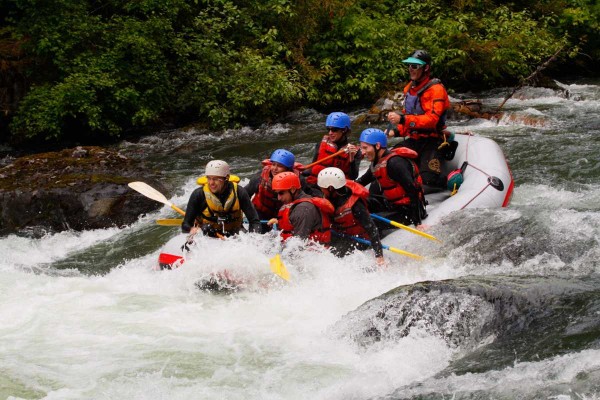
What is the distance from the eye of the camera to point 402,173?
Result: 21.2 feet

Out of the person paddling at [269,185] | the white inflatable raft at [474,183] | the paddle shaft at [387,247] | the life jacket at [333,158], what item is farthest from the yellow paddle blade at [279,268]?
the life jacket at [333,158]

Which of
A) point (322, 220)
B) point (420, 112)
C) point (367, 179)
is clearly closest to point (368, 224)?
point (322, 220)

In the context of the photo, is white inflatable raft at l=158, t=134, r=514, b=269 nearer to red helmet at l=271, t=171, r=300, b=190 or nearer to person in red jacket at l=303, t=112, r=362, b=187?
person in red jacket at l=303, t=112, r=362, b=187

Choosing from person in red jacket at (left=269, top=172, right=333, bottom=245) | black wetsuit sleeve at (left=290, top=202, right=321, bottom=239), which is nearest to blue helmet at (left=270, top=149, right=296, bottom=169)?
person in red jacket at (left=269, top=172, right=333, bottom=245)

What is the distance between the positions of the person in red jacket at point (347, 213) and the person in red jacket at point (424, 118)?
1.29m

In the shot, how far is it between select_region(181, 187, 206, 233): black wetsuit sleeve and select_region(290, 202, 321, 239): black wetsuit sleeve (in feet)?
2.96

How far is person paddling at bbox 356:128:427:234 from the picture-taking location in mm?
6488

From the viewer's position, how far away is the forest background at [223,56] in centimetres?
1179

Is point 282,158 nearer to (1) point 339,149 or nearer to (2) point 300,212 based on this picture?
(2) point 300,212

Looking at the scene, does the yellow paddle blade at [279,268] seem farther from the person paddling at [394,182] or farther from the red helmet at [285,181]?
the person paddling at [394,182]

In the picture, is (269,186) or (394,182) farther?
(269,186)

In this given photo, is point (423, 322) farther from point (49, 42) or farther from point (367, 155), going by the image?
point (49, 42)

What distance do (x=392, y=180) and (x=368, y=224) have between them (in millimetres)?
693

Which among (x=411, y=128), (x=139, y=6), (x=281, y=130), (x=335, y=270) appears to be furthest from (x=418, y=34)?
(x=335, y=270)
